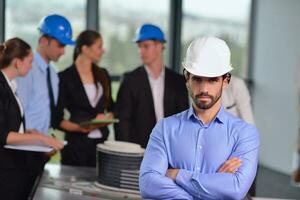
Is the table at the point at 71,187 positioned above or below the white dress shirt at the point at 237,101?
below

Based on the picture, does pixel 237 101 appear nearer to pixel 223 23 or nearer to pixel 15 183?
pixel 15 183

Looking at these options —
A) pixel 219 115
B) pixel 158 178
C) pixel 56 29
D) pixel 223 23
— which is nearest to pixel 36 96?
pixel 56 29

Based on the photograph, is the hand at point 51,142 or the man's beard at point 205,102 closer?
the man's beard at point 205,102

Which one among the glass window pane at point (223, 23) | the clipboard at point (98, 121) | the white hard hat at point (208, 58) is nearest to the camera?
the white hard hat at point (208, 58)

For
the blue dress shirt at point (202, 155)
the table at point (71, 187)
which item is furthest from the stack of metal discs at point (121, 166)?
the blue dress shirt at point (202, 155)

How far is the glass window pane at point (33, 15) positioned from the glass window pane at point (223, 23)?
144cm

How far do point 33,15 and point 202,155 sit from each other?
4395 mm

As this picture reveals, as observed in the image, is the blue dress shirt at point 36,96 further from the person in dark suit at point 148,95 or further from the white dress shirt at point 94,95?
the person in dark suit at point 148,95

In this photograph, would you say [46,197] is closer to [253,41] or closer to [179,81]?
[179,81]

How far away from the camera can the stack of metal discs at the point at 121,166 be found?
3.50 meters

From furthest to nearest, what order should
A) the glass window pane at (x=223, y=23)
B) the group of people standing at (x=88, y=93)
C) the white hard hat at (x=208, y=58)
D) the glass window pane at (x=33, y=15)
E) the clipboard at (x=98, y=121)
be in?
the glass window pane at (x=223, y=23)
the glass window pane at (x=33, y=15)
the group of people standing at (x=88, y=93)
the clipboard at (x=98, y=121)
the white hard hat at (x=208, y=58)

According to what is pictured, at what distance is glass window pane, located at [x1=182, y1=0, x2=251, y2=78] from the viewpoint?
7898mm

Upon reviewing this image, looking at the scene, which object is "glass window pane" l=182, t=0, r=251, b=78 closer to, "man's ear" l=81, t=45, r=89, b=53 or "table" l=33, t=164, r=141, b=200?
"man's ear" l=81, t=45, r=89, b=53

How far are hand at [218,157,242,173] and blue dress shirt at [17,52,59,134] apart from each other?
1937 mm
